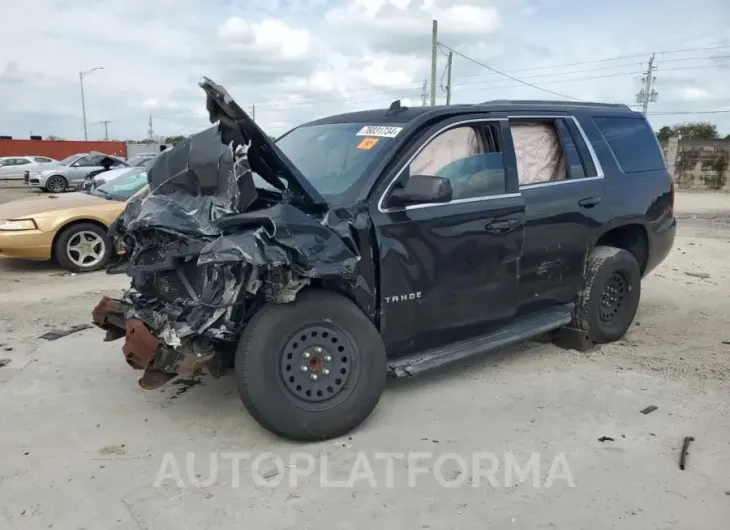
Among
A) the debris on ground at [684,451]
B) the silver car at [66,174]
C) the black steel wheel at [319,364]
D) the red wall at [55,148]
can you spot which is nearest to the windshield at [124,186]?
the black steel wheel at [319,364]

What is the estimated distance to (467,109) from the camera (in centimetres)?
437

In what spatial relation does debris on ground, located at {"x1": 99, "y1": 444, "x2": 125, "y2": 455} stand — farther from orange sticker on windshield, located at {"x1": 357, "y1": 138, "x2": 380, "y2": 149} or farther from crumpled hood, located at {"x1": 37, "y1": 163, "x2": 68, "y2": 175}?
crumpled hood, located at {"x1": 37, "y1": 163, "x2": 68, "y2": 175}

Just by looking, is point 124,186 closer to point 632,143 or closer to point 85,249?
point 85,249

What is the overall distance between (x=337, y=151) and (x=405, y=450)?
2.05 m

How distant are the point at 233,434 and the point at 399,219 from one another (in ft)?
5.31

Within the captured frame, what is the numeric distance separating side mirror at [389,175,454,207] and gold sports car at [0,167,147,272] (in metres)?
5.11

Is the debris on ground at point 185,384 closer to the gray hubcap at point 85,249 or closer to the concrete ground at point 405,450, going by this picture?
the concrete ground at point 405,450

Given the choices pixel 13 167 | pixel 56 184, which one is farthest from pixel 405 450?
pixel 13 167

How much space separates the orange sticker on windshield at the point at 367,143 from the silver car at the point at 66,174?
899 inches

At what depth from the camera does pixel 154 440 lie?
3676 mm

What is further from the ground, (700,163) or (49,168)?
(700,163)

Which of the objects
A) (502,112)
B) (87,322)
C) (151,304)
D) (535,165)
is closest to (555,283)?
(535,165)

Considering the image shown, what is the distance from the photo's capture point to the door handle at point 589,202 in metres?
4.81

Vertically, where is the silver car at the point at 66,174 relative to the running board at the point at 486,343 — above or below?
above
